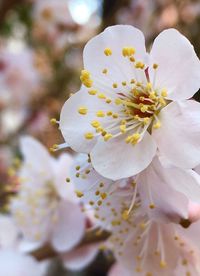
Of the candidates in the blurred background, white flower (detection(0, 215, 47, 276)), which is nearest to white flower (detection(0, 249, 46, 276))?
white flower (detection(0, 215, 47, 276))

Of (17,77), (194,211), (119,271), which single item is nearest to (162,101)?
(194,211)

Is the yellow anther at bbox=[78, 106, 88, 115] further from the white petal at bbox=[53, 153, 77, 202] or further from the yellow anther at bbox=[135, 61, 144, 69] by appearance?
the white petal at bbox=[53, 153, 77, 202]

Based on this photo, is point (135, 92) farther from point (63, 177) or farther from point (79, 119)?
point (63, 177)

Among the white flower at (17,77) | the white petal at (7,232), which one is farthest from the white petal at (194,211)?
the white flower at (17,77)

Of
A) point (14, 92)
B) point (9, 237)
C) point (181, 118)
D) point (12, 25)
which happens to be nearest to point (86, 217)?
point (9, 237)

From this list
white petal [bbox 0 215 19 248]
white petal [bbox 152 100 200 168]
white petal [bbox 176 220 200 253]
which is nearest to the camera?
white petal [bbox 152 100 200 168]

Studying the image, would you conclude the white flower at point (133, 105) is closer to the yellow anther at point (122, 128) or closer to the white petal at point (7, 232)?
the yellow anther at point (122, 128)
